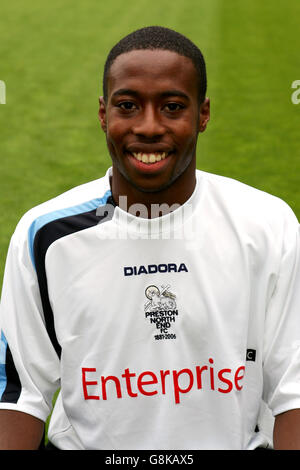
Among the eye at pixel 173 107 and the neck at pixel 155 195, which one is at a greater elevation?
the eye at pixel 173 107

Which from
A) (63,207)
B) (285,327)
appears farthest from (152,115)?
(285,327)

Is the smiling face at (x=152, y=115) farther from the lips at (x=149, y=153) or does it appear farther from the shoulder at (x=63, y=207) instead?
the shoulder at (x=63, y=207)

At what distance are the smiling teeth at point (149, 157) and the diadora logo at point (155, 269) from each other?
0.32m

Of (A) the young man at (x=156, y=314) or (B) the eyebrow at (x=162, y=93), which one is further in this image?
(A) the young man at (x=156, y=314)

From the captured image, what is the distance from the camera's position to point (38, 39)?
966 cm

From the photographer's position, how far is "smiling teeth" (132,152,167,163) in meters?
2.29

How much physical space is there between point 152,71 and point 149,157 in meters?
0.22

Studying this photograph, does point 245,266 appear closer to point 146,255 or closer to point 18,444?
point 146,255

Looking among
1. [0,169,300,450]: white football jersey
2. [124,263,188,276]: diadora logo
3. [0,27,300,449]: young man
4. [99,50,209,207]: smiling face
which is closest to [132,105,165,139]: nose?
[99,50,209,207]: smiling face

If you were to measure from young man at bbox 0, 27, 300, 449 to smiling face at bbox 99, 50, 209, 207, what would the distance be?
5 centimetres

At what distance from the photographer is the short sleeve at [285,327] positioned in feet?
7.89

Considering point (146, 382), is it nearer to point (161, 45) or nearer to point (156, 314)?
point (156, 314)

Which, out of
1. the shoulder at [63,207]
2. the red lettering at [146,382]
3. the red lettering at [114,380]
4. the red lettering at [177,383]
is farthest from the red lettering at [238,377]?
the shoulder at [63,207]

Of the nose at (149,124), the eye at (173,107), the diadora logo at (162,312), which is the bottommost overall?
the diadora logo at (162,312)
